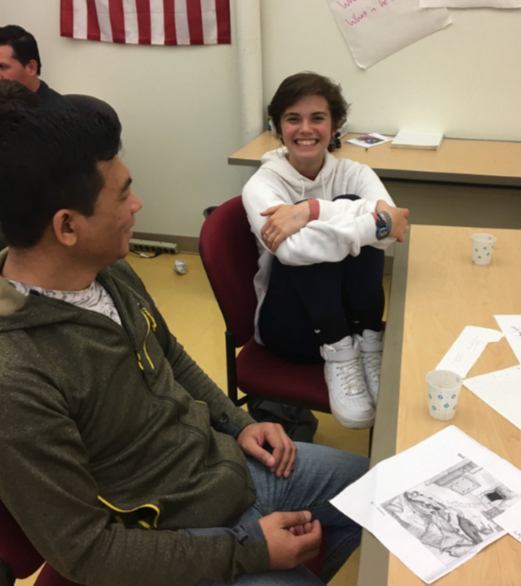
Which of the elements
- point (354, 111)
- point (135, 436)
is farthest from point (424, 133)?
point (135, 436)

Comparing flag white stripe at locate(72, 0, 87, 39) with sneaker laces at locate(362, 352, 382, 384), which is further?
flag white stripe at locate(72, 0, 87, 39)

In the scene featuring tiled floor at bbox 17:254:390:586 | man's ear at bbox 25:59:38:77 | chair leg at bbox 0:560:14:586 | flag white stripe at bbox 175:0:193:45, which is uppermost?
flag white stripe at bbox 175:0:193:45

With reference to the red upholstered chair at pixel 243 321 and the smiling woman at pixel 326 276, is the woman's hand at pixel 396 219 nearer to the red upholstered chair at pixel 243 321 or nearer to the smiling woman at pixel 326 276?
the smiling woman at pixel 326 276

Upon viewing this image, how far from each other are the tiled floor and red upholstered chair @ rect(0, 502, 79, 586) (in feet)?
3.42

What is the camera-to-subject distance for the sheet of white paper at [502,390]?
96 centimetres

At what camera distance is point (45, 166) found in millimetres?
760

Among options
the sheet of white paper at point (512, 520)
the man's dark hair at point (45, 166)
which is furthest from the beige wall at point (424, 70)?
the sheet of white paper at point (512, 520)

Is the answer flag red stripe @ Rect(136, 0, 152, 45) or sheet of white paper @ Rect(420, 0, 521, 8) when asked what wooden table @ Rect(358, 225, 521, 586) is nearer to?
sheet of white paper @ Rect(420, 0, 521, 8)

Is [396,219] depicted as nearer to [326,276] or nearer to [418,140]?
[326,276]

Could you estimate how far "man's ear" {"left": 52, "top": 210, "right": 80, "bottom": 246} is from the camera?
2.63 ft

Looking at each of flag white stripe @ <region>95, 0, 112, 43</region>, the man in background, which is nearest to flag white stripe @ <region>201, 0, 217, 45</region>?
flag white stripe @ <region>95, 0, 112, 43</region>

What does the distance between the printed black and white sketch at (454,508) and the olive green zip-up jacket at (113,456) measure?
29 cm

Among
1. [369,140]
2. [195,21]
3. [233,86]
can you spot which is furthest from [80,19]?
[369,140]

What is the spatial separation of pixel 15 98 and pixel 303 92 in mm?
1107
